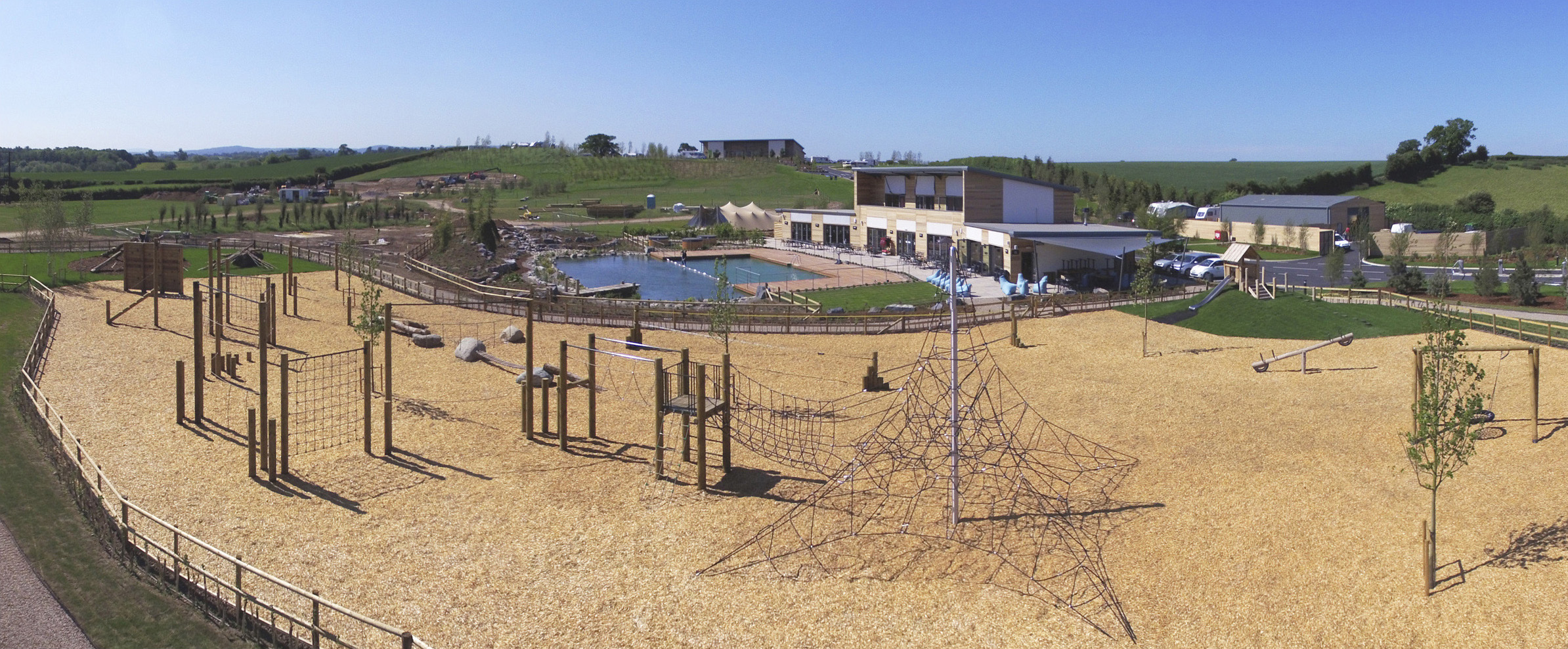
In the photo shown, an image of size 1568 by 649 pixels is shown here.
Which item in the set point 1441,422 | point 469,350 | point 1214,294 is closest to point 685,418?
point 469,350

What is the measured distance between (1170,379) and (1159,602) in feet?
38.3

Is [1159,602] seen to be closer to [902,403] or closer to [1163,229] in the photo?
[902,403]

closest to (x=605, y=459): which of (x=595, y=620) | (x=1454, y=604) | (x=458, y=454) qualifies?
(x=458, y=454)

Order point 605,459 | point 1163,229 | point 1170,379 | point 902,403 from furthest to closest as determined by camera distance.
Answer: point 1163,229
point 1170,379
point 902,403
point 605,459

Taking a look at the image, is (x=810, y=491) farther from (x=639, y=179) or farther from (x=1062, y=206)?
(x=639, y=179)

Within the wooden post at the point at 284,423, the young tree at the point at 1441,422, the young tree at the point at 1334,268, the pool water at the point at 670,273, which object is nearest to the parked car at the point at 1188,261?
the young tree at the point at 1334,268

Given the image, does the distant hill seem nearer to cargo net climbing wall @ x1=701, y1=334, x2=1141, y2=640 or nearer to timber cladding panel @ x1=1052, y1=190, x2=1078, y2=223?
timber cladding panel @ x1=1052, y1=190, x2=1078, y2=223

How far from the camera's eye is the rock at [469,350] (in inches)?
951

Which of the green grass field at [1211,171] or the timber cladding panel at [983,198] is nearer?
the timber cladding panel at [983,198]

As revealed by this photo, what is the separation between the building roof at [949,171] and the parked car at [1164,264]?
5186 mm

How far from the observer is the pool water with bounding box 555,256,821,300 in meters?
42.2

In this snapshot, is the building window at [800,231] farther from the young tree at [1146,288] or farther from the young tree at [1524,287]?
the young tree at [1524,287]

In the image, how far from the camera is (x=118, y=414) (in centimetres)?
1877

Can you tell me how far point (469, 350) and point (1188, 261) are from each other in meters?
32.6
